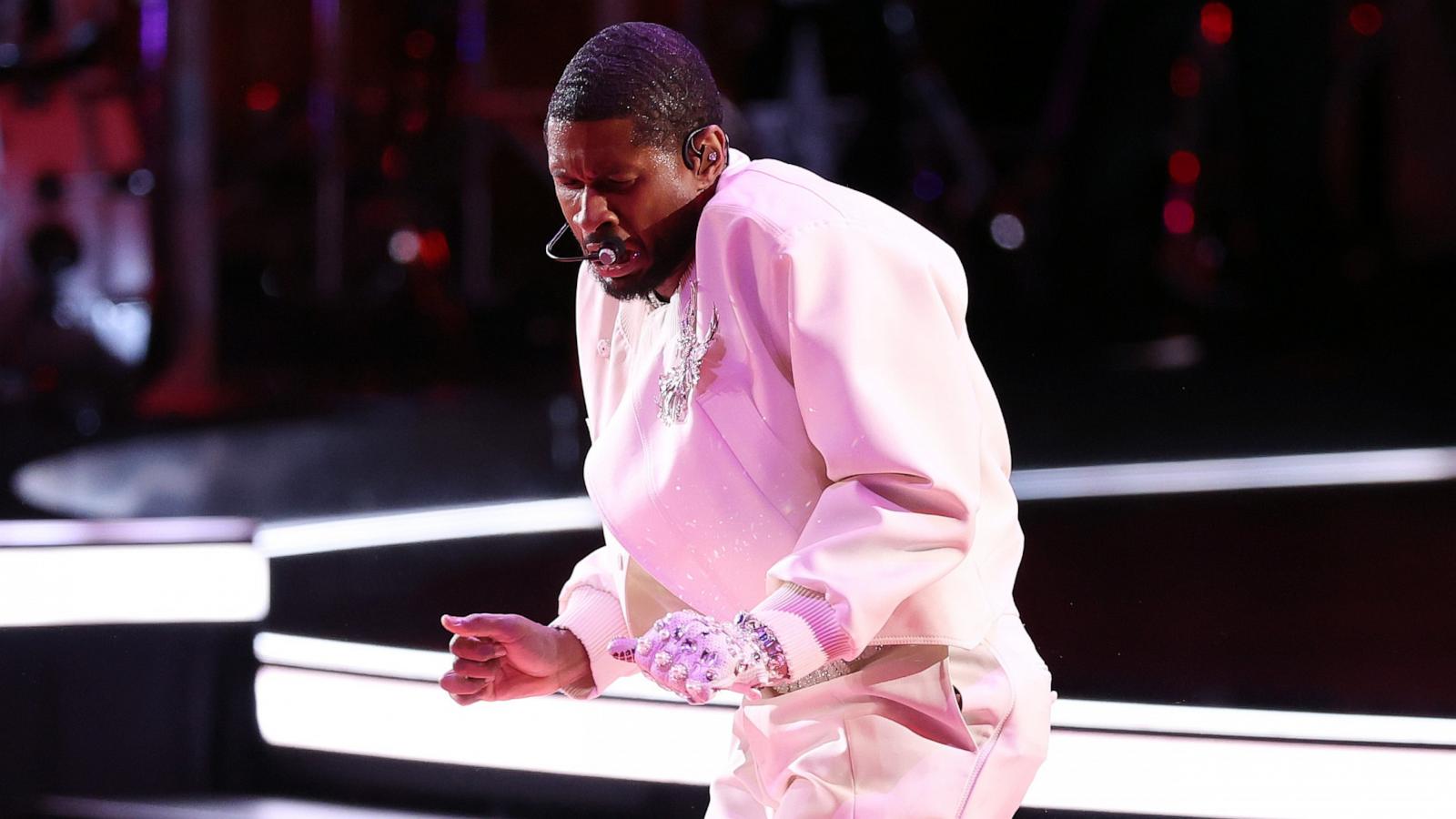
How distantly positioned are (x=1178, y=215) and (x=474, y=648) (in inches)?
272

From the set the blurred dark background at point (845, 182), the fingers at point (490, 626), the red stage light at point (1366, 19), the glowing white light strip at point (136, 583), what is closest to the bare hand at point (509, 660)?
the fingers at point (490, 626)

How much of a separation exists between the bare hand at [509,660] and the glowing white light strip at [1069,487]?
1.94 m

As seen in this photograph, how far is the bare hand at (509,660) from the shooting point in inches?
58.8

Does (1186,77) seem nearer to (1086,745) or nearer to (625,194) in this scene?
(1086,745)

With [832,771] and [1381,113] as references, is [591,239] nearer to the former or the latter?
[832,771]

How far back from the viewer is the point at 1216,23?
7727mm

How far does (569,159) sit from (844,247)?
0.87 ft

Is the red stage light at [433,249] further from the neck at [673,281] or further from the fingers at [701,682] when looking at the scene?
the fingers at [701,682]

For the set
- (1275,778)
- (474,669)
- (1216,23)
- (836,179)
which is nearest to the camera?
(474,669)

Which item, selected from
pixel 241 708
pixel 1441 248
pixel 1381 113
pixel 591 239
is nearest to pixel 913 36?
pixel 1381 113

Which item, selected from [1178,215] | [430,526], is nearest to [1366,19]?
[1178,215]

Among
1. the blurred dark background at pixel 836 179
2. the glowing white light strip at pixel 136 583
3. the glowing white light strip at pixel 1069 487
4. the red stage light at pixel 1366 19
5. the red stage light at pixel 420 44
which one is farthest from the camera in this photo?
the red stage light at pixel 1366 19

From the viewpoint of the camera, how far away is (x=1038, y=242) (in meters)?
8.06

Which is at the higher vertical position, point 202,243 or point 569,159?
point 569,159
